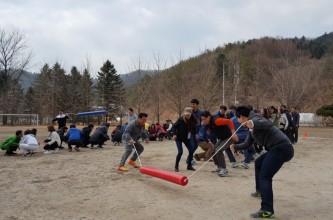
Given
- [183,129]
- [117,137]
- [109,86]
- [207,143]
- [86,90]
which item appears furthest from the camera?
[109,86]

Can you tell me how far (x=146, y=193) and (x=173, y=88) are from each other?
3034cm

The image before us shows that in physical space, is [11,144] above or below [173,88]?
below

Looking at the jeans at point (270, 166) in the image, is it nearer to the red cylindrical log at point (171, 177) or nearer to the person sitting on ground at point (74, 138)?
the red cylindrical log at point (171, 177)

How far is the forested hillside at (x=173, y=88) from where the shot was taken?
126ft

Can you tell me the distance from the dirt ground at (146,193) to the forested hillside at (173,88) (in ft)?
85.6

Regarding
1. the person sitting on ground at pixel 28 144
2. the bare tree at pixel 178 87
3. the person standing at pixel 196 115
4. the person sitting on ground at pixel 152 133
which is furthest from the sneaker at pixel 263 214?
the bare tree at pixel 178 87

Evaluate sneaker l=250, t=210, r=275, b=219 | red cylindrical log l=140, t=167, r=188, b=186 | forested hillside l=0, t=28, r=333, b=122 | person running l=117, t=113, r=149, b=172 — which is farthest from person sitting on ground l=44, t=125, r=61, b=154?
forested hillside l=0, t=28, r=333, b=122

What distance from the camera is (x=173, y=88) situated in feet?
123

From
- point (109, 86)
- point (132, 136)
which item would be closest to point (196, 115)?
point (132, 136)

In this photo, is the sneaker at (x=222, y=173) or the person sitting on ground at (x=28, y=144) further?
the person sitting on ground at (x=28, y=144)

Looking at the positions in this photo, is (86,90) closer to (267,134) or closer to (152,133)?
(152,133)

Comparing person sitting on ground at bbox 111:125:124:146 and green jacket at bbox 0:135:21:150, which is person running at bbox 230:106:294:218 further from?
person sitting on ground at bbox 111:125:124:146

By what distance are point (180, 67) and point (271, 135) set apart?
104ft

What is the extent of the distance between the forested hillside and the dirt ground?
1027 inches
